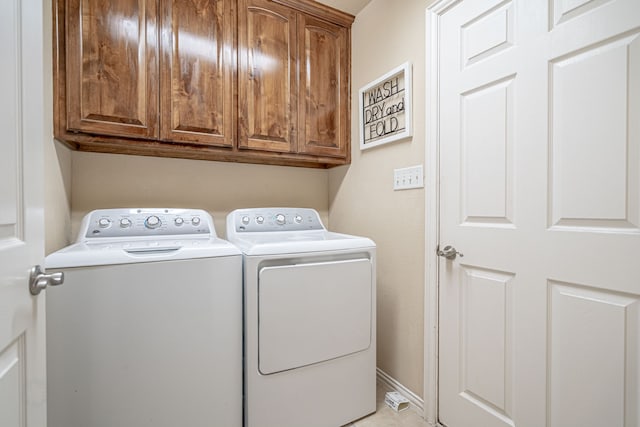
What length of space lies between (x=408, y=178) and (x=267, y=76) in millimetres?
1042

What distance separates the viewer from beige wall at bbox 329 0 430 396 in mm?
1635

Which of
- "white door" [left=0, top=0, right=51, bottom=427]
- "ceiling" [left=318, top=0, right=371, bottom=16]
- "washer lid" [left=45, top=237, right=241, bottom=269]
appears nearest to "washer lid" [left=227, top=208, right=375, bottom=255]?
"washer lid" [left=45, top=237, right=241, bottom=269]

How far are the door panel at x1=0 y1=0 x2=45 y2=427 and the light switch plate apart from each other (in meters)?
1.49

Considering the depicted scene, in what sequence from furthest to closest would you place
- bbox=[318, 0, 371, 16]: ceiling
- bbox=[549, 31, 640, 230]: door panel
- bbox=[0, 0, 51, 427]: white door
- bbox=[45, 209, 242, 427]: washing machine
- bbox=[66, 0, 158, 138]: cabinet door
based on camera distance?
1. bbox=[318, 0, 371, 16]: ceiling
2. bbox=[66, 0, 158, 138]: cabinet door
3. bbox=[45, 209, 242, 427]: washing machine
4. bbox=[549, 31, 640, 230]: door panel
5. bbox=[0, 0, 51, 427]: white door

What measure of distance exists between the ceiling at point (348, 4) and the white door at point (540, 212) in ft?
2.29

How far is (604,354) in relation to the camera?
98 cm

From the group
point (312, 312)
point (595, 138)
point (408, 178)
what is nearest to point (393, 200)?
point (408, 178)

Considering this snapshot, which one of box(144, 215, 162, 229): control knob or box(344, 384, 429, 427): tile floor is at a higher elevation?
box(144, 215, 162, 229): control knob

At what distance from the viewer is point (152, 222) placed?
1.65 metres

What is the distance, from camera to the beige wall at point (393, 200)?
1.63 m

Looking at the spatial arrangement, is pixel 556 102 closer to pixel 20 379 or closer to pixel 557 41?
pixel 557 41

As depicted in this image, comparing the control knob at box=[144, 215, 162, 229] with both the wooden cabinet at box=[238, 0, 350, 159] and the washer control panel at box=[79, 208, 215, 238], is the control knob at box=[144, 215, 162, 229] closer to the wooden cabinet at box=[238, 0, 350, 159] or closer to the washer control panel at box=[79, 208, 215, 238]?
the washer control panel at box=[79, 208, 215, 238]

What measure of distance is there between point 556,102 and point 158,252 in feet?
5.21

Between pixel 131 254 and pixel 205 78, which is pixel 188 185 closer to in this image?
pixel 205 78
